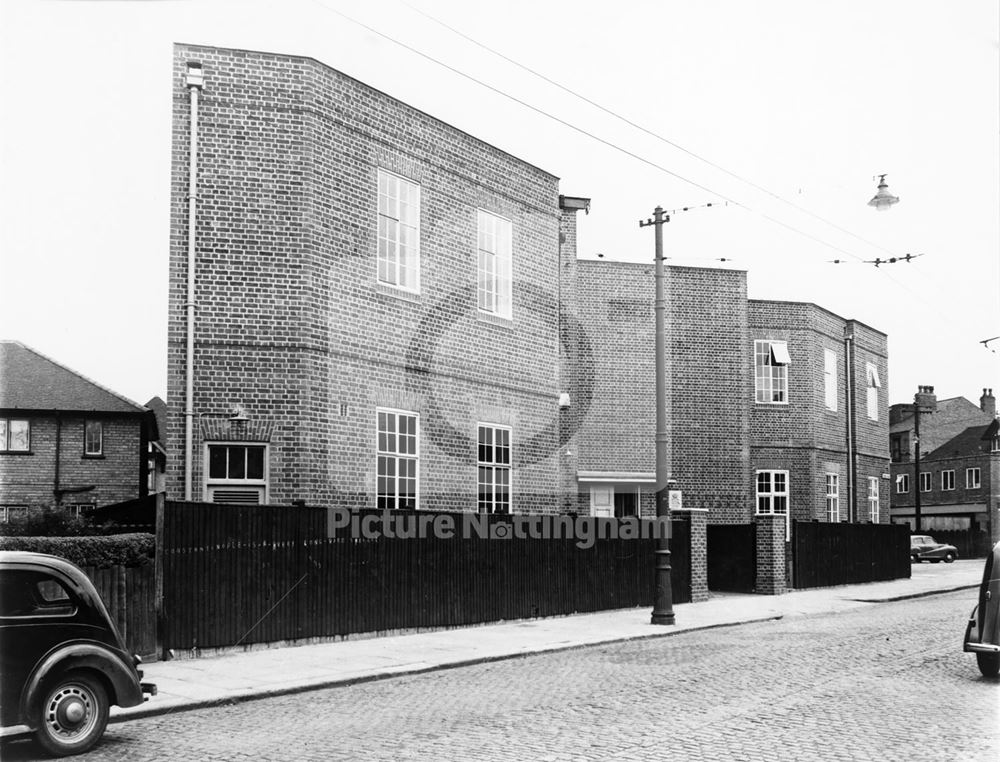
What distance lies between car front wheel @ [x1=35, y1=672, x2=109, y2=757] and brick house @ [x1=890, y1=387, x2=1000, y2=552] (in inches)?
2334

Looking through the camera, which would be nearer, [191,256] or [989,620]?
[989,620]

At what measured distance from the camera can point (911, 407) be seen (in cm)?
7544

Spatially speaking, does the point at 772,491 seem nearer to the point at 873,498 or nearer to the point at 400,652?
the point at 873,498

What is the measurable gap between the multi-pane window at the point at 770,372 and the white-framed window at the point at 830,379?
7.09 feet

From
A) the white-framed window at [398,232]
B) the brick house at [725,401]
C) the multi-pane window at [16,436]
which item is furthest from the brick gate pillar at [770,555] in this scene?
the multi-pane window at [16,436]

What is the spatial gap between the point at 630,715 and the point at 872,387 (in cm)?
3439

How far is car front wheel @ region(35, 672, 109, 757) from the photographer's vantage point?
8.45 metres

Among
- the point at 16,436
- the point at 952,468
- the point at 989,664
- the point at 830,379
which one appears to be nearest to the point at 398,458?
the point at 989,664

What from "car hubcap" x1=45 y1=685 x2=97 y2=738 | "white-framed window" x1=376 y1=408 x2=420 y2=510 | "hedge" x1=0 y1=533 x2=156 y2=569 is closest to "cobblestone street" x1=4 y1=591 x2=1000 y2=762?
"car hubcap" x1=45 y1=685 x2=97 y2=738

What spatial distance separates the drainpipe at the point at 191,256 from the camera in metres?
17.3

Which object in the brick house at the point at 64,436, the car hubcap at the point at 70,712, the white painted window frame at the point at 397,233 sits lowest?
the car hubcap at the point at 70,712

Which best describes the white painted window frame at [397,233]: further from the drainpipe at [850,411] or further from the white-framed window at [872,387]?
the white-framed window at [872,387]

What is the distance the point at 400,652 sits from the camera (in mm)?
14820

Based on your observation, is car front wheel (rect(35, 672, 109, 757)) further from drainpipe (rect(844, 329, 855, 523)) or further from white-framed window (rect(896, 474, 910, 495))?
white-framed window (rect(896, 474, 910, 495))
